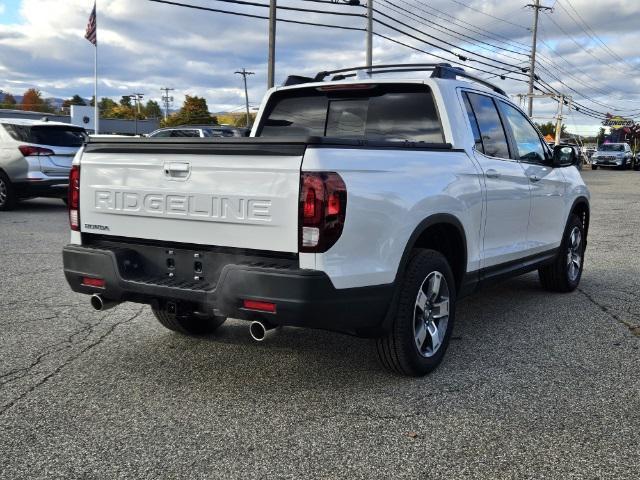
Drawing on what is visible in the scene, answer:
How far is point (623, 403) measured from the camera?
3709 mm

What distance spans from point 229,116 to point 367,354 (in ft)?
554

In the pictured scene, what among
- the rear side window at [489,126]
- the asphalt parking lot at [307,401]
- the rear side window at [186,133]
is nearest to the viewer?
the asphalt parking lot at [307,401]

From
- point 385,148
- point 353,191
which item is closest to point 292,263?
point 353,191

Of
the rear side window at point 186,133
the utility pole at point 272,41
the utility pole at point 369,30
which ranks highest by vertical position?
the utility pole at point 369,30

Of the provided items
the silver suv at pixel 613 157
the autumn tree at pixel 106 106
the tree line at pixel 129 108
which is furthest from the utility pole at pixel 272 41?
the autumn tree at pixel 106 106

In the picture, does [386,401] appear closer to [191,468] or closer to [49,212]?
[191,468]

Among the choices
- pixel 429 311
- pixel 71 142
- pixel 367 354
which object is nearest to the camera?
pixel 429 311

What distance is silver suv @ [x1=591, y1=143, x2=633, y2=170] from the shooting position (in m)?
44.5

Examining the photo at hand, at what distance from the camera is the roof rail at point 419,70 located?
4.75 meters

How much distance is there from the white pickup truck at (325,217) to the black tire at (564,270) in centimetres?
145

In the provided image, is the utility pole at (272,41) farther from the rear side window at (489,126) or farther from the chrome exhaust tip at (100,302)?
the chrome exhaust tip at (100,302)

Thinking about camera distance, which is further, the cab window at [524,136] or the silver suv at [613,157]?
A: the silver suv at [613,157]

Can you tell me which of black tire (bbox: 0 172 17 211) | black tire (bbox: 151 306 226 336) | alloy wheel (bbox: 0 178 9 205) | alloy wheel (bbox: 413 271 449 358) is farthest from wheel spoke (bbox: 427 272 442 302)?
alloy wheel (bbox: 0 178 9 205)

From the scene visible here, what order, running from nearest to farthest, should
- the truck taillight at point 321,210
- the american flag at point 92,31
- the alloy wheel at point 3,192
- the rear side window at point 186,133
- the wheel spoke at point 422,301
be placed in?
the truck taillight at point 321,210 < the wheel spoke at point 422,301 < the alloy wheel at point 3,192 < the rear side window at point 186,133 < the american flag at point 92,31
